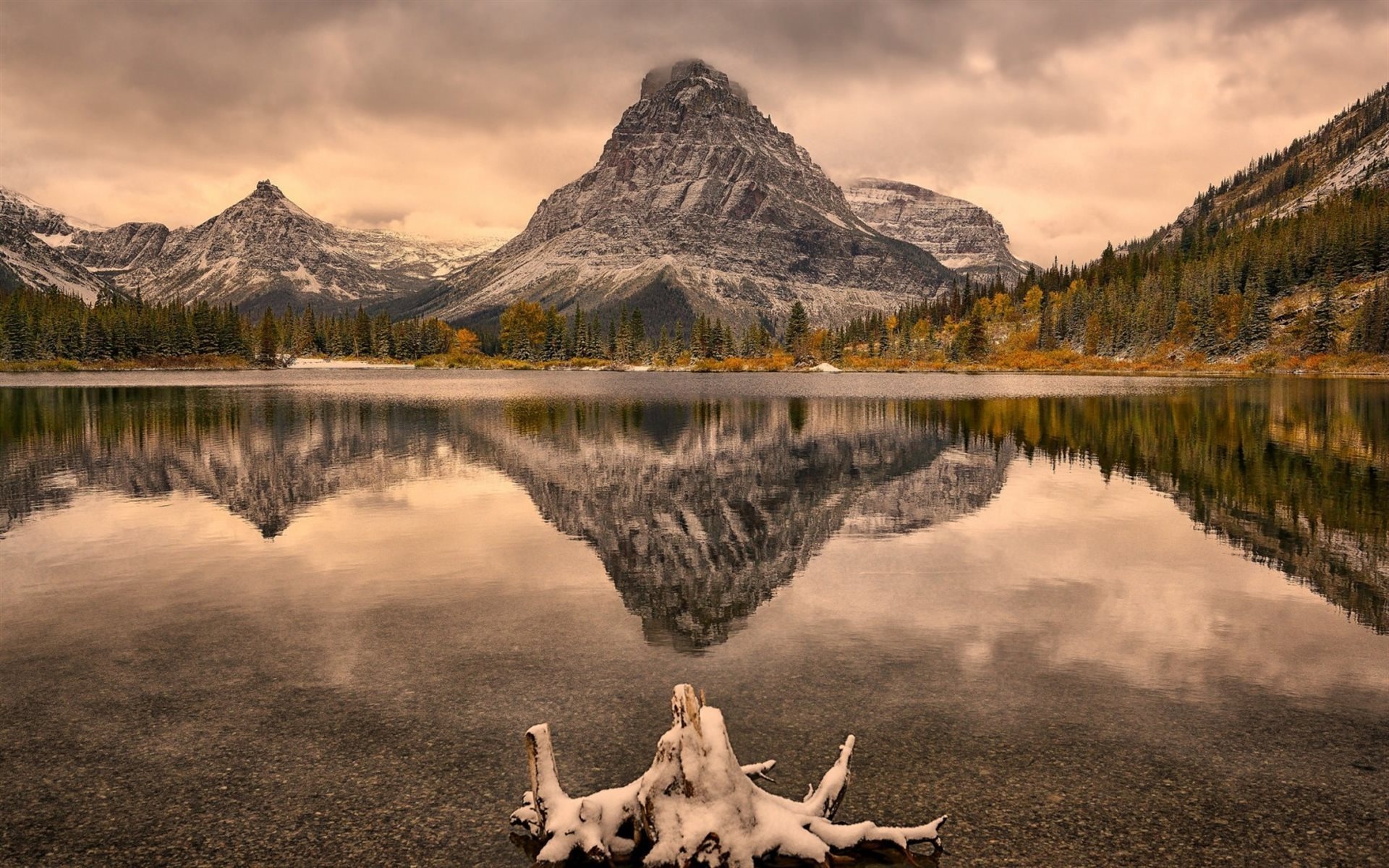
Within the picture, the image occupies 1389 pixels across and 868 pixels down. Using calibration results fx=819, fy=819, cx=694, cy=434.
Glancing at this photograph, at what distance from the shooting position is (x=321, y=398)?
103188 mm

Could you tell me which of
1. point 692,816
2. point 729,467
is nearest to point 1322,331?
point 729,467

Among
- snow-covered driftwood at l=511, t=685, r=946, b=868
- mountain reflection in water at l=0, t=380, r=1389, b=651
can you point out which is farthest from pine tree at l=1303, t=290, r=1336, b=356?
snow-covered driftwood at l=511, t=685, r=946, b=868

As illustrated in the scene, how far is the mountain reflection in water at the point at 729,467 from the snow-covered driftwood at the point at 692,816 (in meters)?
7.18

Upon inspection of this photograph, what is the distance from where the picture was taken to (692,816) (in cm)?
900

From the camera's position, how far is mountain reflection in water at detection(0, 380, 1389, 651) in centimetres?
2439

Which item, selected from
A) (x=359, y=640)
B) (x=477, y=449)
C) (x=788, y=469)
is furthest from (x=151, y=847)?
(x=477, y=449)

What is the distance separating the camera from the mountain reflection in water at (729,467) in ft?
80.0

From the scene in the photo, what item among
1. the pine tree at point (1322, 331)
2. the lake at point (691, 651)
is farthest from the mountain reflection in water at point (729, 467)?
the pine tree at point (1322, 331)

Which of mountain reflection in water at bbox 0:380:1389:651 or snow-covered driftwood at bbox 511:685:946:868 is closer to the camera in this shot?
snow-covered driftwood at bbox 511:685:946:868

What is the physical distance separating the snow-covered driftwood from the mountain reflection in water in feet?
23.6

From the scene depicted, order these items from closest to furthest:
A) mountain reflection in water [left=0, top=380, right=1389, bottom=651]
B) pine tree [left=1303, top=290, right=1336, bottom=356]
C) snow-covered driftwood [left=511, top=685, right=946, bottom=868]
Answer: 1. snow-covered driftwood [left=511, top=685, right=946, bottom=868]
2. mountain reflection in water [left=0, top=380, right=1389, bottom=651]
3. pine tree [left=1303, top=290, right=1336, bottom=356]

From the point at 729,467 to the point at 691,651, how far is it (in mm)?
28800

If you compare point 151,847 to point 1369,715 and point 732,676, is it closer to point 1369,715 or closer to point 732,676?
point 732,676

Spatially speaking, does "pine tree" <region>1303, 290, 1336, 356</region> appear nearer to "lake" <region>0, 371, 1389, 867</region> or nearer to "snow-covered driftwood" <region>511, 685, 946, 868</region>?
"lake" <region>0, 371, 1389, 867</region>
